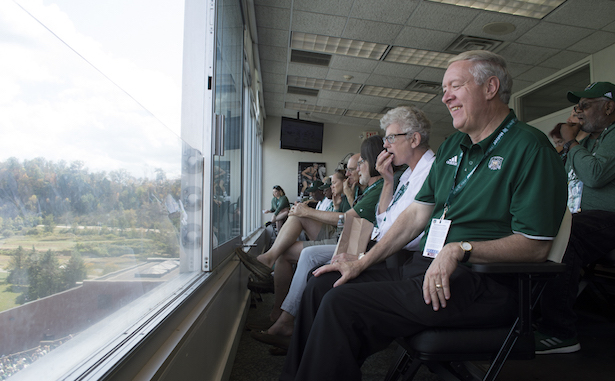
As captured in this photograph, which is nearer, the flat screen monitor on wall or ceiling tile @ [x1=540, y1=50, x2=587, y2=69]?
ceiling tile @ [x1=540, y1=50, x2=587, y2=69]

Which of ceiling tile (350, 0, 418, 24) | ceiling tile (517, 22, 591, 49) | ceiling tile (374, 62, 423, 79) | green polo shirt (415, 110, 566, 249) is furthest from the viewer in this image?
ceiling tile (374, 62, 423, 79)

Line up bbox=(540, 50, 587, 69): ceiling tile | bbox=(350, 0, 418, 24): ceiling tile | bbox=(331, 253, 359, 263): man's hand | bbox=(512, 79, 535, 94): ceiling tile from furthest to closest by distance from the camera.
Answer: bbox=(512, 79, 535, 94): ceiling tile
bbox=(540, 50, 587, 69): ceiling tile
bbox=(350, 0, 418, 24): ceiling tile
bbox=(331, 253, 359, 263): man's hand

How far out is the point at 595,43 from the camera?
14.3ft

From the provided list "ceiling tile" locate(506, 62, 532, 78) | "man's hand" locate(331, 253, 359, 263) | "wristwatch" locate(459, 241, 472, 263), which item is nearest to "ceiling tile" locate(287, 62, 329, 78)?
"ceiling tile" locate(506, 62, 532, 78)

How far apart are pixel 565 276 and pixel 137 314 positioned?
6.54 ft

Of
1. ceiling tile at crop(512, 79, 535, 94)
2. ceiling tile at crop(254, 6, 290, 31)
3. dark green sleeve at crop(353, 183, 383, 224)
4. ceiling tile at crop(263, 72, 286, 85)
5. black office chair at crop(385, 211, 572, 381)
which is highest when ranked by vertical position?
ceiling tile at crop(254, 6, 290, 31)

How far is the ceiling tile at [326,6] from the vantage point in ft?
12.6

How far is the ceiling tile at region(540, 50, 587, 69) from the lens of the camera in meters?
4.66

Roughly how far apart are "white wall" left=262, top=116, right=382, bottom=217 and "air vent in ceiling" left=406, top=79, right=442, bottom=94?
3.21 m

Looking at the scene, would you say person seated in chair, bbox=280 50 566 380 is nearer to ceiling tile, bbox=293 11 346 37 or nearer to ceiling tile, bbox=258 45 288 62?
ceiling tile, bbox=293 11 346 37

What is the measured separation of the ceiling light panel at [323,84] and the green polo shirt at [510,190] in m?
5.41

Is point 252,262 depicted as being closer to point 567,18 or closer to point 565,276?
point 565,276

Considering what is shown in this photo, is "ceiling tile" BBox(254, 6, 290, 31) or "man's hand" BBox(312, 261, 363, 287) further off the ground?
"ceiling tile" BBox(254, 6, 290, 31)

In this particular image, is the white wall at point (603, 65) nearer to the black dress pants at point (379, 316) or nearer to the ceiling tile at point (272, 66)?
the ceiling tile at point (272, 66)
